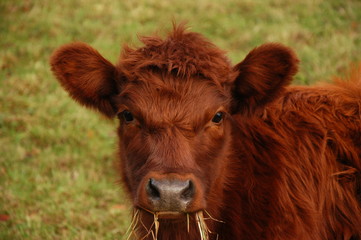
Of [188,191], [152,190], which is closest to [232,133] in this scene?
[188,191]

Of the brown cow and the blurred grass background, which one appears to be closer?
the brown cow

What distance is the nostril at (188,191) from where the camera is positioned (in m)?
3.69

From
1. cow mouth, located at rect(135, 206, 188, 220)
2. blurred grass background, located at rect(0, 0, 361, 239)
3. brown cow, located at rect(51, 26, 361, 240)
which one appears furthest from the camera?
blurred grass background, located at rect(0, 0, 361, 239)

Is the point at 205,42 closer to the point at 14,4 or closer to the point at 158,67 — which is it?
the point at 158,67

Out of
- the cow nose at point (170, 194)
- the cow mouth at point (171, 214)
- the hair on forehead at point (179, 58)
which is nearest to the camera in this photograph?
the cow nose at point (170, 194)

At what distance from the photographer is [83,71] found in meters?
4.60

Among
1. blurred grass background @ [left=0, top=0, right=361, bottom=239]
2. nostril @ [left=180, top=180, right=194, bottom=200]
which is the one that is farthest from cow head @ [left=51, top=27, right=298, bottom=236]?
blurred grass background @ [left=0, top=0, right=361, bottom=239]

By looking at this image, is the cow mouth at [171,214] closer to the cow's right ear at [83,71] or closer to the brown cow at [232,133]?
the brown cow at [232,133]

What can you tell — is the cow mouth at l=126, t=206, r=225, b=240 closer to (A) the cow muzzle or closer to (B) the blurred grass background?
(A) the cow muzzle

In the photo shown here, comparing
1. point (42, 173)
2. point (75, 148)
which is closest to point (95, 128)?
point (75, 148)

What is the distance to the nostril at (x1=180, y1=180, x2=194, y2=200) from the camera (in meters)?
3.69

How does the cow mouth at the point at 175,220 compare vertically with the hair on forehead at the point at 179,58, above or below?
below

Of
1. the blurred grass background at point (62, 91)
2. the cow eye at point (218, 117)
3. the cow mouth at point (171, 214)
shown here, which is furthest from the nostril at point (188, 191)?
the blurred grass background at point (62, 91)

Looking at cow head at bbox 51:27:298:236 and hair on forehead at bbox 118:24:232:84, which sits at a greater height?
hair on forehead at bbox 118:24:232:84
